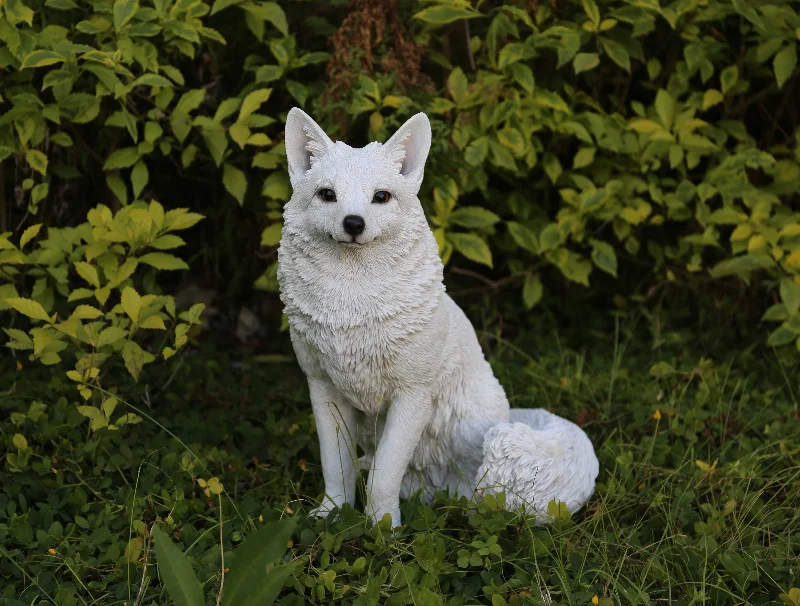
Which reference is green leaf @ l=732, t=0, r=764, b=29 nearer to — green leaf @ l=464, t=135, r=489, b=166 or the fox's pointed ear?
green leaf @ l=464, t=135, r=489, b=166

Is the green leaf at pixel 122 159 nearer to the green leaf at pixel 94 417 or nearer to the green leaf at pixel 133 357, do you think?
the green leaf at pixel 133 357

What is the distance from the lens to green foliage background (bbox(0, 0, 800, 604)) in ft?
10.3

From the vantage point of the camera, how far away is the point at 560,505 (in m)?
3.17

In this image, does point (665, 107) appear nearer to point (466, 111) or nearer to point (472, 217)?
point (466, 111)

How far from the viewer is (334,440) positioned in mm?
3240

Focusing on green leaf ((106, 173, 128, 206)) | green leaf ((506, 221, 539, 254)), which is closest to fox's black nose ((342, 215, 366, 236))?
green leaf ((106, 173, 128, 206))

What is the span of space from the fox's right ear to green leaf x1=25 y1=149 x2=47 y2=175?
1.55 m

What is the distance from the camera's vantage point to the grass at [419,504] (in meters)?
2.90

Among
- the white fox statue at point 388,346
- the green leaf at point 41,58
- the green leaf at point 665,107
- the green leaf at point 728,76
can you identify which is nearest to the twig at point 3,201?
the green leaf at point 41,58

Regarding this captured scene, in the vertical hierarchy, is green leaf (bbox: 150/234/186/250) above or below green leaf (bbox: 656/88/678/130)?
below

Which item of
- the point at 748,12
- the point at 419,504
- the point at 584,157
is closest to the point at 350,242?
the point at 419,504

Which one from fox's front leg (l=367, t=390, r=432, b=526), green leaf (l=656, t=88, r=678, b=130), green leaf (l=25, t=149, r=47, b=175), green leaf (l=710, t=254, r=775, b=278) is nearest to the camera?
fox's front leg (l=367, t=390, r=432, b=526)

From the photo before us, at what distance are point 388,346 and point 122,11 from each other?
78.2 inches

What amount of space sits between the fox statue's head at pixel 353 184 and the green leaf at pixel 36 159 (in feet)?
5.10
